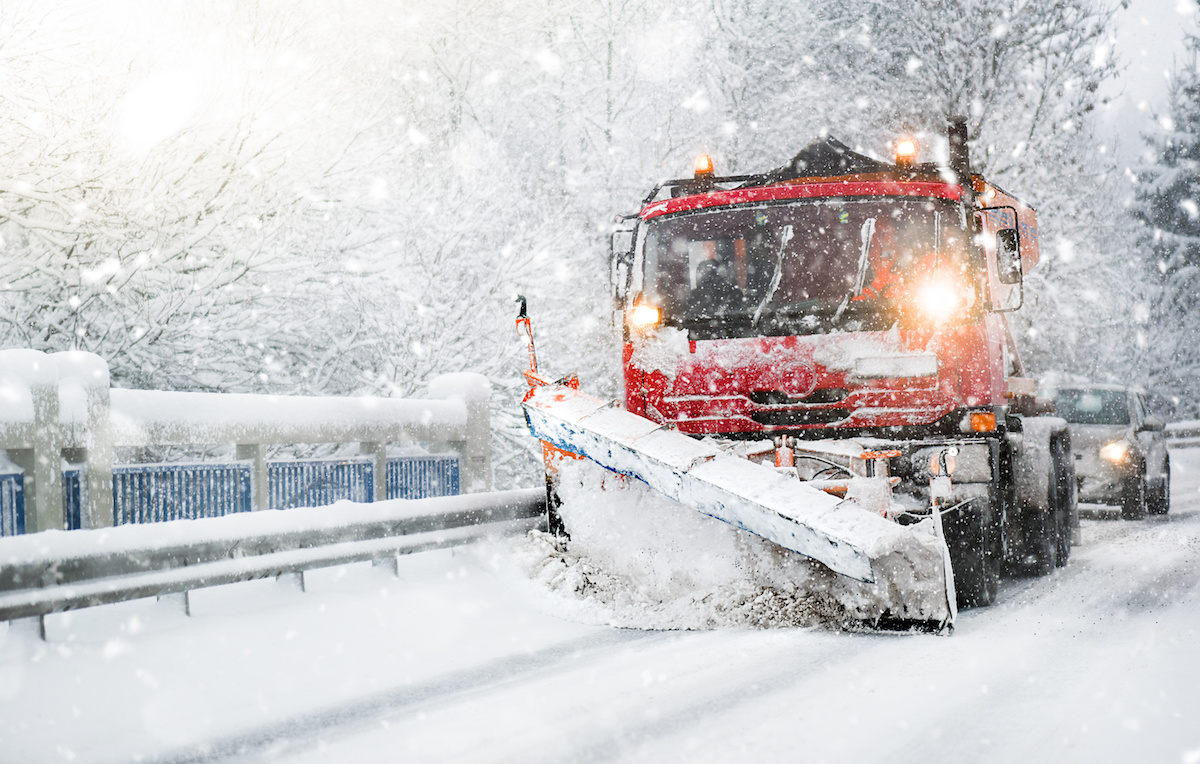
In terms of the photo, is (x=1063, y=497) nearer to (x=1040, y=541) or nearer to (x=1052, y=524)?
(x=1052, y=524)

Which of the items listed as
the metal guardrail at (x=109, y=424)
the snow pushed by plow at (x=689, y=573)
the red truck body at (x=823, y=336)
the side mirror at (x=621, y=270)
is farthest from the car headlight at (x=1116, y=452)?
the metal guardrail at (x=109, y=424)

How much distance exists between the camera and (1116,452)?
12711 mm

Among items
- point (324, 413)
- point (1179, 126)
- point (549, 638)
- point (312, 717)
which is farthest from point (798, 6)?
point (1179, 126)

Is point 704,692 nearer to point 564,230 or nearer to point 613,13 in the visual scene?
point 564,230

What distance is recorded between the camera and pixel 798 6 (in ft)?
68.7

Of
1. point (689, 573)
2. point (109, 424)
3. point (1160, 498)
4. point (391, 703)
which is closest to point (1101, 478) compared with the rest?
point (1160, 498)

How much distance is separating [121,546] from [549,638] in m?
2.18

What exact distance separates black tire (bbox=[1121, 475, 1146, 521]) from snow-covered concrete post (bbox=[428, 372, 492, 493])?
7.44m

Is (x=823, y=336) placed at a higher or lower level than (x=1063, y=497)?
higher

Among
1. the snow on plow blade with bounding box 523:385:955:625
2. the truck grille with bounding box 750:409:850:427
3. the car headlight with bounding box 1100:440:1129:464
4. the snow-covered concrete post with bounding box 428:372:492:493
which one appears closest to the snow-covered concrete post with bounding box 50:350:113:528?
the snow on plow blade with bounding box 523:385:955:625

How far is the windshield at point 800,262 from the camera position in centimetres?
709

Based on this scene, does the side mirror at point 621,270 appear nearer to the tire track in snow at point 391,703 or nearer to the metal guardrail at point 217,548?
the metal guardrail at point 217,548

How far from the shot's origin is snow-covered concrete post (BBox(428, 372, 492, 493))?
31.1 feet

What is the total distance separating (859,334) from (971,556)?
4.77 ft
